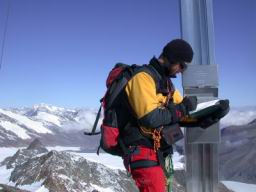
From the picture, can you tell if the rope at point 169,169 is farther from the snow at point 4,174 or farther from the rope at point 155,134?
the snow at point 4,174

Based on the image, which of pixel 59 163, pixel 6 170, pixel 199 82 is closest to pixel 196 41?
pixel 199 82

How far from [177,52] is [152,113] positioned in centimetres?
79

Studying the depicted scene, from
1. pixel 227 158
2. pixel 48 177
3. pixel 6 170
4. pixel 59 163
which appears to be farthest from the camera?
pixel 227 158

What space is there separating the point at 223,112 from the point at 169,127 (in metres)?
0.74

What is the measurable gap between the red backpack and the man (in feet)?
0.18

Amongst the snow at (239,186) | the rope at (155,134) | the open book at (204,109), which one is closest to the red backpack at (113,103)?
the rope at (155,134)

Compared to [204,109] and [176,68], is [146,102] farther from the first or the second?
[204,109]

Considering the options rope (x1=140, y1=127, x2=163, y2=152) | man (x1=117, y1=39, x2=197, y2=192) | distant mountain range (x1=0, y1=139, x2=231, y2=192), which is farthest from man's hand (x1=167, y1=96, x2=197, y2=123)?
distant mountain range (x1=0, y1=139, x2=231, y2=192)

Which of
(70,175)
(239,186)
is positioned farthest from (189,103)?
(239,186)

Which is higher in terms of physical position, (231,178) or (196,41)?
(196,41)

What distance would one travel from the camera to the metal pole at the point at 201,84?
239 inches

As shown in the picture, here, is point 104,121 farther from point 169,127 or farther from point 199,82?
point 199,82

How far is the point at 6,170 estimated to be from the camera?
157875 millimetres

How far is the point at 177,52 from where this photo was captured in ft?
14.8
